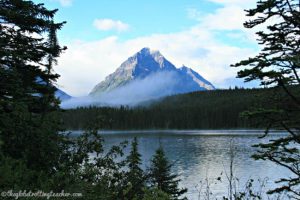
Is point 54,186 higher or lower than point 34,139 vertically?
lower

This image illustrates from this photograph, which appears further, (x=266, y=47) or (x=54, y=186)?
(x=266, y=47)

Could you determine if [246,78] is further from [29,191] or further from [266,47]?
[29,191]

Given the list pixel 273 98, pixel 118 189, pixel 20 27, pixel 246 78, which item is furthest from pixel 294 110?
pixel 20 27

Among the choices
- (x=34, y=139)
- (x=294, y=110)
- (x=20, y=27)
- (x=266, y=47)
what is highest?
(x=20, y=27)

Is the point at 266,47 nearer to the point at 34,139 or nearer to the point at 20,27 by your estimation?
Answer: the point at 34,139

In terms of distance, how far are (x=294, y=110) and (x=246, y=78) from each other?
1.25 m

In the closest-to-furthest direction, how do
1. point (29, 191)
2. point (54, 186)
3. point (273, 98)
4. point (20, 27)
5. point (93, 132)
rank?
point (29, 191) → point (54, 186) → point (273, 98) → point (93, 132) → point (20, 27)

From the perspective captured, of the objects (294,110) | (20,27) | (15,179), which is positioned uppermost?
(20,27)

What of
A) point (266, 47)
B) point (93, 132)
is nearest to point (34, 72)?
point (93, 132)

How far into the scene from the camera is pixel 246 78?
7.90 m

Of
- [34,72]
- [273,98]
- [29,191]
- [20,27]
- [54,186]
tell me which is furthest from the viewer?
[34,72]

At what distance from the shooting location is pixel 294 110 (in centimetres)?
770

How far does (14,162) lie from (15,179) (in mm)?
582

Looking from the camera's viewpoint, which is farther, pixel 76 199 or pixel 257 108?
pixel 257 108
